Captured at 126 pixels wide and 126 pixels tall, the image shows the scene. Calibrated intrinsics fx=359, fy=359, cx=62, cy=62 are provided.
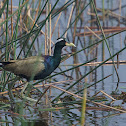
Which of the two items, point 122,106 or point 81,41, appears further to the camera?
point 81,41

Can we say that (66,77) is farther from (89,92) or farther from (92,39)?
(92,39)

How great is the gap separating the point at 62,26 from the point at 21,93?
5.39 meters

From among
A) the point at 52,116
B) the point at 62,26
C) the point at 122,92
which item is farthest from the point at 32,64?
the point at 62,26

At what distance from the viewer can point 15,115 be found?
4.39 m

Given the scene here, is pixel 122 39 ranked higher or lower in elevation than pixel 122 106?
higher

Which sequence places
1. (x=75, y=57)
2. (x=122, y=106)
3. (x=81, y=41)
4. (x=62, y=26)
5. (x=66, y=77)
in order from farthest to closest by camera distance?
(x=62, y=26), (x=81, y=41), (x=75, y=57), (x=66, y=77), (x=122, y=106)

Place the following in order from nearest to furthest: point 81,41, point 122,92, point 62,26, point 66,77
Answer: point 122,92 → point 66,77 → point 81,41 → point 62,26

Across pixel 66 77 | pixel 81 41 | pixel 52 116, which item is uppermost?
pixel 81 41

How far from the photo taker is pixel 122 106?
4.93 metres

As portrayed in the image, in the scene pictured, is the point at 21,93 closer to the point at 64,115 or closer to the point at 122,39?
the point at 64,115

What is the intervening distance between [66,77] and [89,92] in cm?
112

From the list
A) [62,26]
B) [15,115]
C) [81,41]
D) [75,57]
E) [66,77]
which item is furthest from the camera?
[62,26]

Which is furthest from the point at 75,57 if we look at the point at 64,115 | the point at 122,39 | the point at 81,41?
the point at 64,115

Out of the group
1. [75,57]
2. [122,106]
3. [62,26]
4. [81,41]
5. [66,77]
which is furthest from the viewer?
[62,26]
